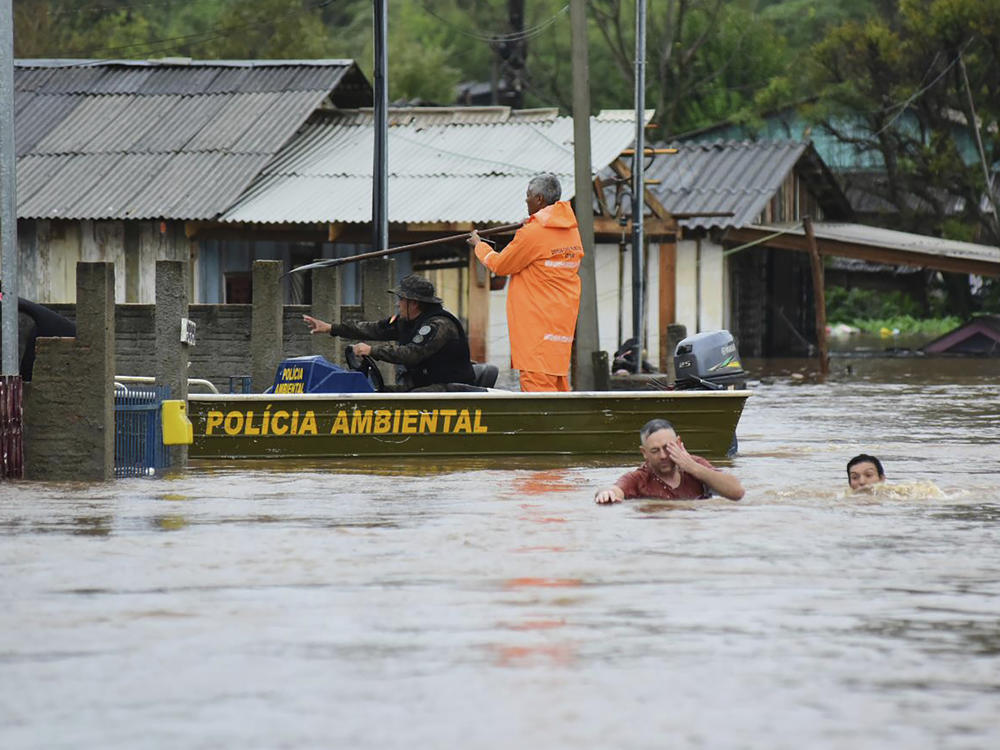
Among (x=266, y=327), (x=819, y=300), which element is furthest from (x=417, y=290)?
(x=819, y=300)

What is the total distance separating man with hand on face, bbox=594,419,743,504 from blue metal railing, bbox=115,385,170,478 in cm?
358

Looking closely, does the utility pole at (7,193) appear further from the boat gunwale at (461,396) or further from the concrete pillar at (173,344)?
the boat gunwale at (461,396)

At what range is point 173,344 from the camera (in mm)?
14609

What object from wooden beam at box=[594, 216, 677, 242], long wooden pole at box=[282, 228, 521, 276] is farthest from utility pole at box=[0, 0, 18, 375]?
wooden beam at box=[594, 216, 677, 242]

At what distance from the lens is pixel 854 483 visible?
12.8m

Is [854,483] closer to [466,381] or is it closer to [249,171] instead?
[466,381]

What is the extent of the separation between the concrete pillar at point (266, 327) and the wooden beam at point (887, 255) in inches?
740

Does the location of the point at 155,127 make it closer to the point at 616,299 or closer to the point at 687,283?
the point at 616,299

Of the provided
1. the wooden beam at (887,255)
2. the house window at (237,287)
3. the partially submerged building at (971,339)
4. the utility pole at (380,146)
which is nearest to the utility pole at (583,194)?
the utility pole at (380,146)

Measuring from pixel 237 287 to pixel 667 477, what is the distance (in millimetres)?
17364

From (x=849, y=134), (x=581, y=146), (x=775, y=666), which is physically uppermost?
(x=849, y=134)

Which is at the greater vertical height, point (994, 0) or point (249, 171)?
point (994, 0)

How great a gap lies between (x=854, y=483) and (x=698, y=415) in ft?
8.40

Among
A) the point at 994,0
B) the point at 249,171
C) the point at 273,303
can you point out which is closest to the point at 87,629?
the point at 273,303
